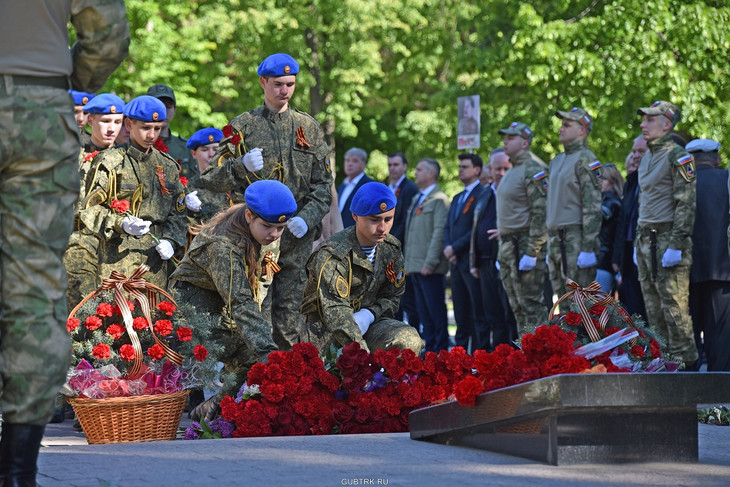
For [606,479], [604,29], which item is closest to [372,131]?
[604,29]

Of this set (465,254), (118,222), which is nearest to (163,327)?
(118,222)

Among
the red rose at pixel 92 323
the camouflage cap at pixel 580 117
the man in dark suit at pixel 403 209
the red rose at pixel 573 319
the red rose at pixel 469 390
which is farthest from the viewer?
the man in dark suit at pixel 403 209

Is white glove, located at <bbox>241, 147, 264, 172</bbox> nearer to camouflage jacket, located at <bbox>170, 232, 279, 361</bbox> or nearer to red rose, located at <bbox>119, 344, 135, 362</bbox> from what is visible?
camouflage jacket, located at <bbox>170, 232, 279, 361</bbox>

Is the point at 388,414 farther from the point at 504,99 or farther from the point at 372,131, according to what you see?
the point at 372,131

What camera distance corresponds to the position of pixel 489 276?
13258 millimetres

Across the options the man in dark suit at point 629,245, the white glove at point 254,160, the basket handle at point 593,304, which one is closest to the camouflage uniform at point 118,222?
the white glove at point 254,160

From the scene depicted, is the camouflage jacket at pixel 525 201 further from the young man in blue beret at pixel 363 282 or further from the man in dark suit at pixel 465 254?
the young man in blue beret at pixel 363 282

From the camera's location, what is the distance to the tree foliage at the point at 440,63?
17.6m

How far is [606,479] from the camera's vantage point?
441cm

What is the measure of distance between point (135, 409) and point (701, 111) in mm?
12705

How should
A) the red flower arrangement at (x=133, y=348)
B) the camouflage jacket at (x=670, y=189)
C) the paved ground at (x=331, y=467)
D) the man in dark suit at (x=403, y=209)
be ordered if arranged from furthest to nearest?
the man in dark suit at (x=403, y=209)
the camouflage jacket at (x=670, y=189)
the red flower arrangement at (x=133, y=348)
the paved ground at (x=331, y=467)

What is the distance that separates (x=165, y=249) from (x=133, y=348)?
8.98 feet

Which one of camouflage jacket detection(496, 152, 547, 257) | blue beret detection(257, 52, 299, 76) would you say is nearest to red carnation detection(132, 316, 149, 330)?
blue beret detection(257, 52, 299, 76)

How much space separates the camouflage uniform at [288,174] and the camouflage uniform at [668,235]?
3.20m
